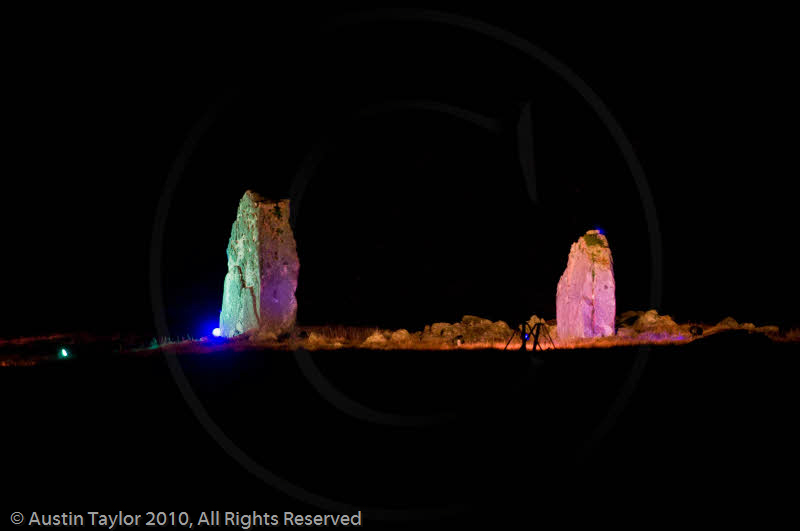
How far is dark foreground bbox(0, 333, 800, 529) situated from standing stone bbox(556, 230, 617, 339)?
540cm

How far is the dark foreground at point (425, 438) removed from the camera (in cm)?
1134

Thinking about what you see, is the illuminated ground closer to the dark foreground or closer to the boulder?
the boulder

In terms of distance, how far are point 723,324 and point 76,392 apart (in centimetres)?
1631

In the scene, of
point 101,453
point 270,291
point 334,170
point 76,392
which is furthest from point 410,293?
point 101,453

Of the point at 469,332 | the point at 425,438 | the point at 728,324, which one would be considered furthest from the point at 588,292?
the point at 425,438

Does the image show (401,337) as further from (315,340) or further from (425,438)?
(425,438)

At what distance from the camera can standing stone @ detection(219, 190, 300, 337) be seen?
2295cm

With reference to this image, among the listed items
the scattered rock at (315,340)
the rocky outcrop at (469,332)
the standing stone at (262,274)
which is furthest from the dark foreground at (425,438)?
the standing stone at (262,274)

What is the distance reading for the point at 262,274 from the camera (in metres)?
23.0

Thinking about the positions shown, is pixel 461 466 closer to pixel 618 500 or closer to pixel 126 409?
pixel 618 500

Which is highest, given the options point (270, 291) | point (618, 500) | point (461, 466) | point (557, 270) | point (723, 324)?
point (557, 270)

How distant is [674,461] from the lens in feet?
39.4

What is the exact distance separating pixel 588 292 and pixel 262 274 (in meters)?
8.51

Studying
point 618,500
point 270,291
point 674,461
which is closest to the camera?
point 618,500
